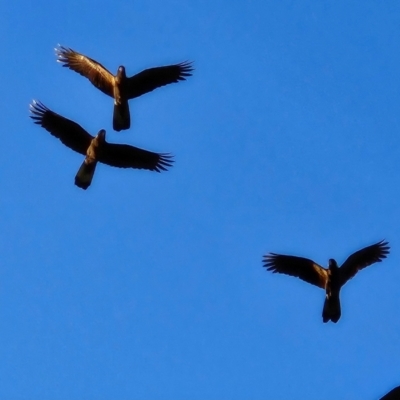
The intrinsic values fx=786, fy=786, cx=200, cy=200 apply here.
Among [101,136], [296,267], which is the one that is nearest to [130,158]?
[101,136]

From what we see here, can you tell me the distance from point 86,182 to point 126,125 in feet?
3.82

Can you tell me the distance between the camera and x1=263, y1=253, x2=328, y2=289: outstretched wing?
13.9 m

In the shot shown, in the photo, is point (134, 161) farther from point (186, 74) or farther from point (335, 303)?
point (335, 303)

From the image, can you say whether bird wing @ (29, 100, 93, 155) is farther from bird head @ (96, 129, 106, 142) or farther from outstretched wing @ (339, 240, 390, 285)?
outstretched wing @ (339, 240, 390, 285)

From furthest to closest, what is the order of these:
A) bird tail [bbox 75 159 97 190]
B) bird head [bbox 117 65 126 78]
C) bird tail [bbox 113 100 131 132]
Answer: bird head [bbox 117 65 126 78] < bird tail [bbox 75 159 97 190] < bird tail [bbox 113 100 131 132]

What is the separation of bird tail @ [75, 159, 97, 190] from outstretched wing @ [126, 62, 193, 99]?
140cm

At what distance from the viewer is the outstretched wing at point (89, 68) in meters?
13.6

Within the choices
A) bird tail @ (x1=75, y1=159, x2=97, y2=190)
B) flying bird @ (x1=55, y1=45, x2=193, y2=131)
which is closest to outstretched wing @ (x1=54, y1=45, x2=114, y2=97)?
flying bird @ (x1=55, y1=45, x2=193, y2=131)

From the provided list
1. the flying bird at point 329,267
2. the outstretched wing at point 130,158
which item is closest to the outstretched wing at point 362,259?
the flying bird at point 329,267

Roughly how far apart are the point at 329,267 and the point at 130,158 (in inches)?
155

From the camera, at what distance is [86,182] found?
13016 mm

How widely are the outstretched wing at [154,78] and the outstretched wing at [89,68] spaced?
0.36 metres

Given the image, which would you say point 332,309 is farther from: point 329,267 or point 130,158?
point 130,158

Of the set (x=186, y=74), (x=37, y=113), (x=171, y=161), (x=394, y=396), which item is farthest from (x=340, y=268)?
(x=37, y=113)
